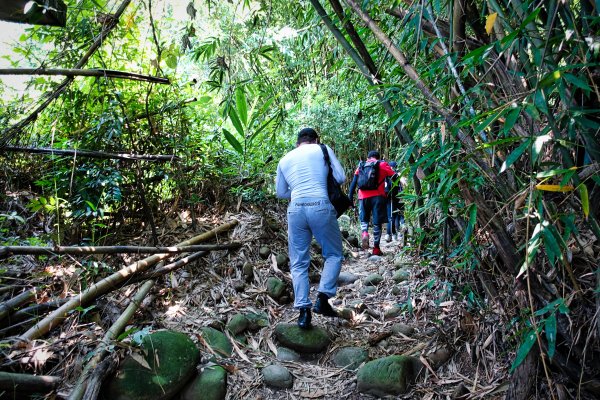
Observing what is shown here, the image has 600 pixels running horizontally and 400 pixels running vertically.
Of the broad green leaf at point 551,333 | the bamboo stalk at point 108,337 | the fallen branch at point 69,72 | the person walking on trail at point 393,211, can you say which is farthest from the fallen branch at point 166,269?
the person walking on trail at point 393,211

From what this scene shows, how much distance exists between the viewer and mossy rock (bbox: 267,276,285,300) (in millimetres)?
3291

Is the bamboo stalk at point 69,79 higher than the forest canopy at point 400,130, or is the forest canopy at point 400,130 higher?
the bamboo stalk at point 69,79

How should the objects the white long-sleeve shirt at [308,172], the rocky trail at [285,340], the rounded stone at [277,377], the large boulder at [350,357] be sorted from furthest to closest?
the white long-sleeve shirt at [308,172] < the large boulder at [350,357] < the rounded stone at [277,377] < the rocky trail at [285,340]

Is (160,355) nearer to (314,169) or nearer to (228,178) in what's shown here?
(314,169)

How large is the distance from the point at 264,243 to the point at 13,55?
2.88 meters

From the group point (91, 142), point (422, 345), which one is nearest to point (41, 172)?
point (91, 142)

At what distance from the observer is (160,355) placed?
2.13m

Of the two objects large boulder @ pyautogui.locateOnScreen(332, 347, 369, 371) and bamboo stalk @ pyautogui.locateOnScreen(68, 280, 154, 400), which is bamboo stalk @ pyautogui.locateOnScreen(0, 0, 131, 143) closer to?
bamboo stalk @ pyautogui.locateOnScreen(68, 280, 154, 400)

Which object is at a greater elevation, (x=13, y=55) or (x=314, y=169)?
(x=13, y=55)

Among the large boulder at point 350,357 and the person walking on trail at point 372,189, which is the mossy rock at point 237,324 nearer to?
the large boulder at point 350,357

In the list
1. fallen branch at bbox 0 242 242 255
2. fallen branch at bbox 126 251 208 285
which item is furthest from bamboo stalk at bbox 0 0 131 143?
fallen branch at bbox 126 251 208 285

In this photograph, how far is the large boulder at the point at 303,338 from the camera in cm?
269

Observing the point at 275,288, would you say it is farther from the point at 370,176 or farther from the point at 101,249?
the point at 370,176

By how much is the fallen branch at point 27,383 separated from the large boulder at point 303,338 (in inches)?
53.0
